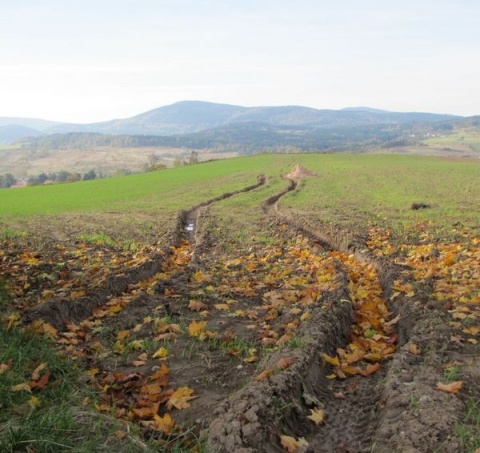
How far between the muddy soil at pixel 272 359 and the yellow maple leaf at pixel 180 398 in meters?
0.06

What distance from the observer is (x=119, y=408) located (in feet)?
16.0

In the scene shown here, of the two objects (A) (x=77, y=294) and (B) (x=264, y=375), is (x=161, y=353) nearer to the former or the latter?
(B) (x=264, y=375)

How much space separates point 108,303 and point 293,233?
30.4 ft

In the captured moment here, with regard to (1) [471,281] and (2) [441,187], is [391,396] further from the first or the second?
(2) [441,187]

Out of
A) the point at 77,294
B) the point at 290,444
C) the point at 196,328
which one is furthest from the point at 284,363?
the point at 77,294

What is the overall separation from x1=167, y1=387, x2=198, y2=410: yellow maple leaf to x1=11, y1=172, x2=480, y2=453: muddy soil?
63 millimetres

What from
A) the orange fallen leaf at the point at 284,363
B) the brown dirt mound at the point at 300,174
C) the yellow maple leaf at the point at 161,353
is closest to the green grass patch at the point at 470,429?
the orange fallen leaf at the point at 284,363

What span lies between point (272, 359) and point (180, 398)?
3.76 ft

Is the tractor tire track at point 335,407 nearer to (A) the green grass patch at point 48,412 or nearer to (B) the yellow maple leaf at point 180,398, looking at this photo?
(B) the yellow maple leaf at point 180,398

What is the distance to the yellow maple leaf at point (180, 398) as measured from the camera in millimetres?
4938

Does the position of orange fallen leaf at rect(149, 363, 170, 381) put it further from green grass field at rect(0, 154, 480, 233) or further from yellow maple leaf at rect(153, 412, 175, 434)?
green grass field at rect(0, 154, 480, 233)

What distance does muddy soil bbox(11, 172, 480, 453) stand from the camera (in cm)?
431

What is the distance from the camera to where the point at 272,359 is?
558 cm

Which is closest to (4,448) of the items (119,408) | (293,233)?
(119,408)
